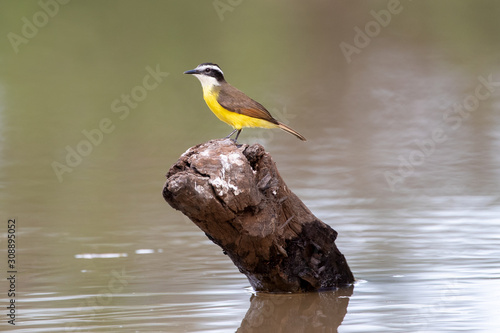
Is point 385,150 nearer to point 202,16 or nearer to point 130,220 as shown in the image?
point 130,220

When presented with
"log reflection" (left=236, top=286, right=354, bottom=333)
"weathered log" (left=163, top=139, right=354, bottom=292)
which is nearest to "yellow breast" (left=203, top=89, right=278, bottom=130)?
"weathered log" (left=163, top=139, right=354, bottom=292)

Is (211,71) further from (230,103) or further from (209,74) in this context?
(230,103)

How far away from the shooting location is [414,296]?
716cm

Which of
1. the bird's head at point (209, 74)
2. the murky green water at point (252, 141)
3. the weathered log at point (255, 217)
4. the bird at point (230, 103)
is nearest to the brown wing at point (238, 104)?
the bird at point (230, 103)

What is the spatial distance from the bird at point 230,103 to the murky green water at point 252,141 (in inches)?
49.5

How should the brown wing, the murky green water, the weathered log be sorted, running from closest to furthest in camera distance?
the weathered log
the murky green water
the brown wing

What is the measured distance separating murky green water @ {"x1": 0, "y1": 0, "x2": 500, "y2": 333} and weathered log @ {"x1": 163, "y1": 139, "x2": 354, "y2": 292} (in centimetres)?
18

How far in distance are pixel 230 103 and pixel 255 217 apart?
155 cm

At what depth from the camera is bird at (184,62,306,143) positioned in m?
8.05

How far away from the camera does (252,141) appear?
13461 millimetres

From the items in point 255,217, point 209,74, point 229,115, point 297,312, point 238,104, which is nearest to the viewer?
point 255,217

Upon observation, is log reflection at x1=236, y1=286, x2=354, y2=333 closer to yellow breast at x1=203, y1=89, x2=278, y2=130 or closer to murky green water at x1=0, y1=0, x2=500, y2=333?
murky green water at x1=0, y1=0, x2=500, y2=333

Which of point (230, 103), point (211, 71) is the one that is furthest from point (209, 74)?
point (230, 103)

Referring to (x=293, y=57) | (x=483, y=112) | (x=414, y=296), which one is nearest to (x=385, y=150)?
(x=483, y=112)
